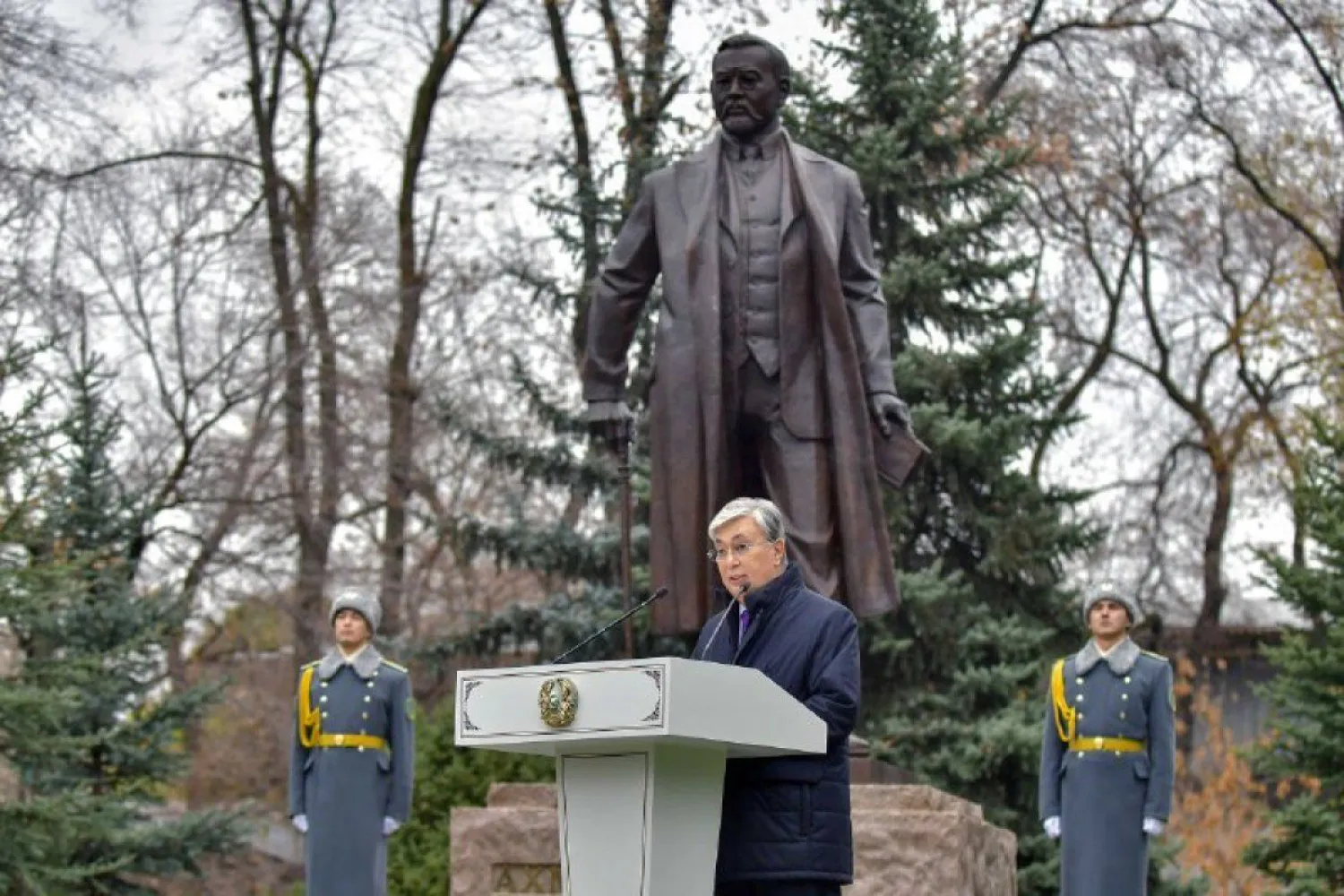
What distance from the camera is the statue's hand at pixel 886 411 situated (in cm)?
930

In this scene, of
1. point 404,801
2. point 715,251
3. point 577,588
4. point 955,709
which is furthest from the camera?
point 577,588

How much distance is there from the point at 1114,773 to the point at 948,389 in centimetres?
734

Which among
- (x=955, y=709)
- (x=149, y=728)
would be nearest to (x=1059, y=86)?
(x=955, y=709)

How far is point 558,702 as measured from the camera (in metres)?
5.07

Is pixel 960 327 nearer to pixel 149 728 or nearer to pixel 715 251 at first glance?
pixel 149 728

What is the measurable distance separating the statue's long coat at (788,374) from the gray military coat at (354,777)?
1476 mm

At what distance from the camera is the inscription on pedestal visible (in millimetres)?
9141

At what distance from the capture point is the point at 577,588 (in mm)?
22875

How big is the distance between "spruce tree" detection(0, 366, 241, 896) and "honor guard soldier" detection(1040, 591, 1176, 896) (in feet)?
18.2

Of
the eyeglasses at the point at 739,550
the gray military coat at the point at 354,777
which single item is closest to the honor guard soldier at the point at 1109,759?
the gray military coat at the point at 354,777

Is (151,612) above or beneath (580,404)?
beneath

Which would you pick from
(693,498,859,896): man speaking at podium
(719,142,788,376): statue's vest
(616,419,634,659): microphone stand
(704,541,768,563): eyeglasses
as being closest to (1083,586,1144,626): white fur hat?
(719,142,788,376): statue's vest

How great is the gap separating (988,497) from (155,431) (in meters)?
11.0

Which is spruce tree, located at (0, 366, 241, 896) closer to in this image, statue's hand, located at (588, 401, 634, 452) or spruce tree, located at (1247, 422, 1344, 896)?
statue's hand, located at (588, 401, 634, 452)
